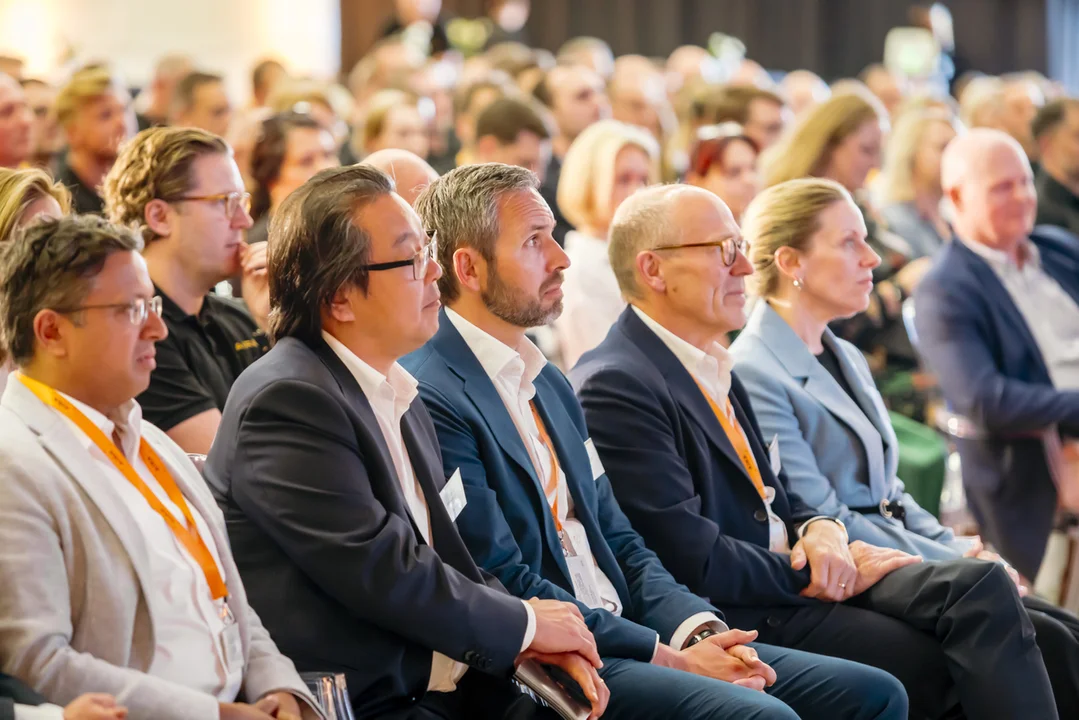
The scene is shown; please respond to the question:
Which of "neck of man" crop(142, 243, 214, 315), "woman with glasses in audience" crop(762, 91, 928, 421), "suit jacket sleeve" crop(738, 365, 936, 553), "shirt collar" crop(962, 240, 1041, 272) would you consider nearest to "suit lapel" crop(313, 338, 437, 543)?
"neck of man" crop(142, 243, 214, 315)

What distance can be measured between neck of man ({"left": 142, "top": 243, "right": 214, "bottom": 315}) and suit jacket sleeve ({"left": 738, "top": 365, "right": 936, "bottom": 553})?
130cm

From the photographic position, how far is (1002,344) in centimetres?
429

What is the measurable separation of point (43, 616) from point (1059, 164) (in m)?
5.29

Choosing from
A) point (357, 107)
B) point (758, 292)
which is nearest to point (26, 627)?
point (758, 292)

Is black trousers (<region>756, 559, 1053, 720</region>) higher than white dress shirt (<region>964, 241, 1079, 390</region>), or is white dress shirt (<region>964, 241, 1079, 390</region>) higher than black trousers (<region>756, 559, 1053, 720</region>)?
white dress shirt (<region>964, 241, 1079, 390</region>)

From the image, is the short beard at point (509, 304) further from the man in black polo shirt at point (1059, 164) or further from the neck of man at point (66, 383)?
the man in black polo shirt at point (1059, 164)

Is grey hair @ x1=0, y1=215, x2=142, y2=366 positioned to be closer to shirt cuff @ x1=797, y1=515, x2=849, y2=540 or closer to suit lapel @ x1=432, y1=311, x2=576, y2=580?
suit lapel @ x1=432, y1=311, x2=576, y2=580

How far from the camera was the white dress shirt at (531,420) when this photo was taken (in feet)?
8.53

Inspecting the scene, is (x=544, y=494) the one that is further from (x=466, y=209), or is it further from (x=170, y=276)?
(x=170, y=276)

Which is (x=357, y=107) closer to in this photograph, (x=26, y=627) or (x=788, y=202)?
(x=788, y=202)

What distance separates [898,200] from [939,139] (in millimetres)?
321

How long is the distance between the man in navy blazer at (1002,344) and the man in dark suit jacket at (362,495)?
2.31m

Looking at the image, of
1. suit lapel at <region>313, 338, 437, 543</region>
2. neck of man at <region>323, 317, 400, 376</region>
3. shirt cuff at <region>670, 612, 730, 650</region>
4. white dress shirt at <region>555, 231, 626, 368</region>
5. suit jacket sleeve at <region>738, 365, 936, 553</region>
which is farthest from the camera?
white dress shirt at <region>555, 231, 626, 368</region>

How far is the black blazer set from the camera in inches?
81.7
